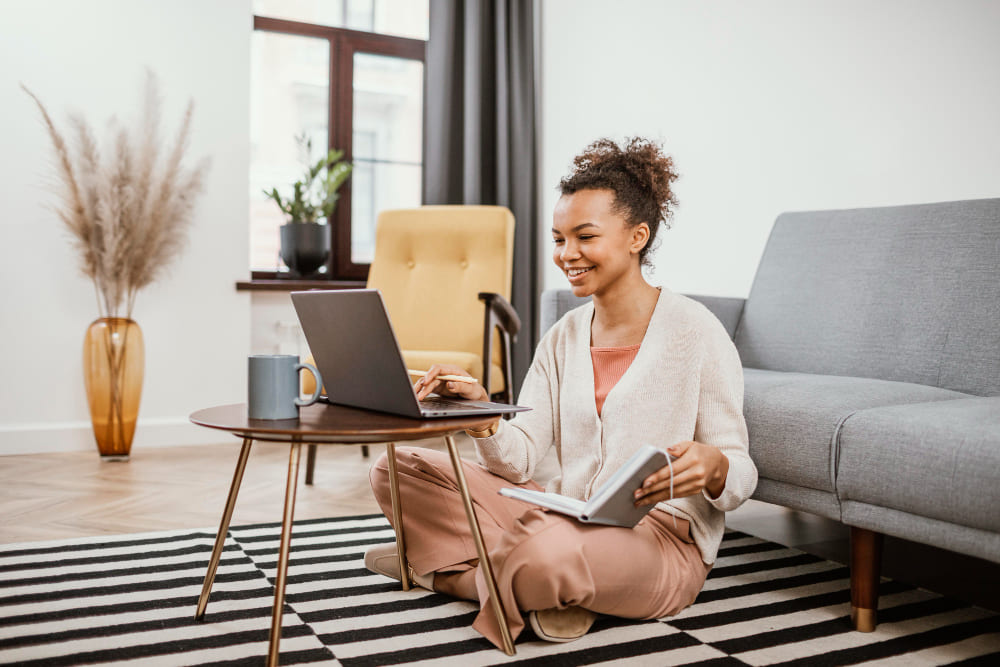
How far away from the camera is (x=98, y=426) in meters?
3.19

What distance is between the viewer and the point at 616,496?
4.09ft

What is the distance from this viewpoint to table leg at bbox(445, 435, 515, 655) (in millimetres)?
1328

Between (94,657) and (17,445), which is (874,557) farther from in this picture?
(17,445)

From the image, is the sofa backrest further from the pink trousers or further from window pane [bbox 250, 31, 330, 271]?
window pane [bbox 250, 31, 330, 271]

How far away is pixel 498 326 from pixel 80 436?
1.81 m

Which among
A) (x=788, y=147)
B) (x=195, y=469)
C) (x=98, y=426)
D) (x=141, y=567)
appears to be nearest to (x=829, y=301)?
(x=788, y=147)

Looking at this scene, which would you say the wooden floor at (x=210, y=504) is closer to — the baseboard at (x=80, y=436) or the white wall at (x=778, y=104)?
the baseboard at (x=80, y=436)

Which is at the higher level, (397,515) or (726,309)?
(726,309)

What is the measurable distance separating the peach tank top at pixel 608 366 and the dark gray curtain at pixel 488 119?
2.29 meters

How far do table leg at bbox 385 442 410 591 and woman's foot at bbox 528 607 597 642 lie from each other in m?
0.34

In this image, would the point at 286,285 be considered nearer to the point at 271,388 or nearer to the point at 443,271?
the point at 443,271

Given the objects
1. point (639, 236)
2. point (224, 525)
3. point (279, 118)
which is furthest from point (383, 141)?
point (224, 525)

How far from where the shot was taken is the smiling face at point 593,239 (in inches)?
60.3

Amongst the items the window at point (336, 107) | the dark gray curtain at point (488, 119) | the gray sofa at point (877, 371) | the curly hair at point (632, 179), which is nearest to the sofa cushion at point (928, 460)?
the gray sofa at point (877, 371)
